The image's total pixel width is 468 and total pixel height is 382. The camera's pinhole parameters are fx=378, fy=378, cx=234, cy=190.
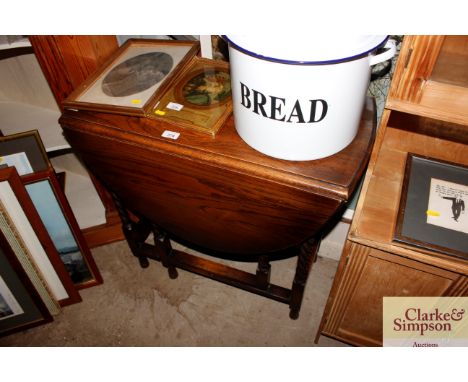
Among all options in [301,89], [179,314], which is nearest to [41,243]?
[179,314]

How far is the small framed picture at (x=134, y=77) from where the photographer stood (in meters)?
1.19

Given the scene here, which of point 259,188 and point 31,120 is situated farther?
point 31,120

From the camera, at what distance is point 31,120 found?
180 centimetres

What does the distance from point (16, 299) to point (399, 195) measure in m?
1.53

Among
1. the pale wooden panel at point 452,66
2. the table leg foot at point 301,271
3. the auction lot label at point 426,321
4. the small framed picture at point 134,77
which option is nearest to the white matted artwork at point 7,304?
the small framed picture at point 134,77

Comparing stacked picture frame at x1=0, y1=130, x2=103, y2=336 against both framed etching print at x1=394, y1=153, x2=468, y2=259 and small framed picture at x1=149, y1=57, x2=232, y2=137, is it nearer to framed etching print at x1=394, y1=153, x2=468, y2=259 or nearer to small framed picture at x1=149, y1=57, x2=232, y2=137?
small framed picture at x1=149, y1=57, x2=232, y2=137

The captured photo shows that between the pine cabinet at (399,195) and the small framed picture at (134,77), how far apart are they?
2.31ft

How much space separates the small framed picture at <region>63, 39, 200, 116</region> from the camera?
3.89ft

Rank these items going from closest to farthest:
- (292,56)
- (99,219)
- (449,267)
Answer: (292,56), (449,267), (99,219)

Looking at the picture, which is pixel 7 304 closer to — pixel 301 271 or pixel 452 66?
pixel 301 271
